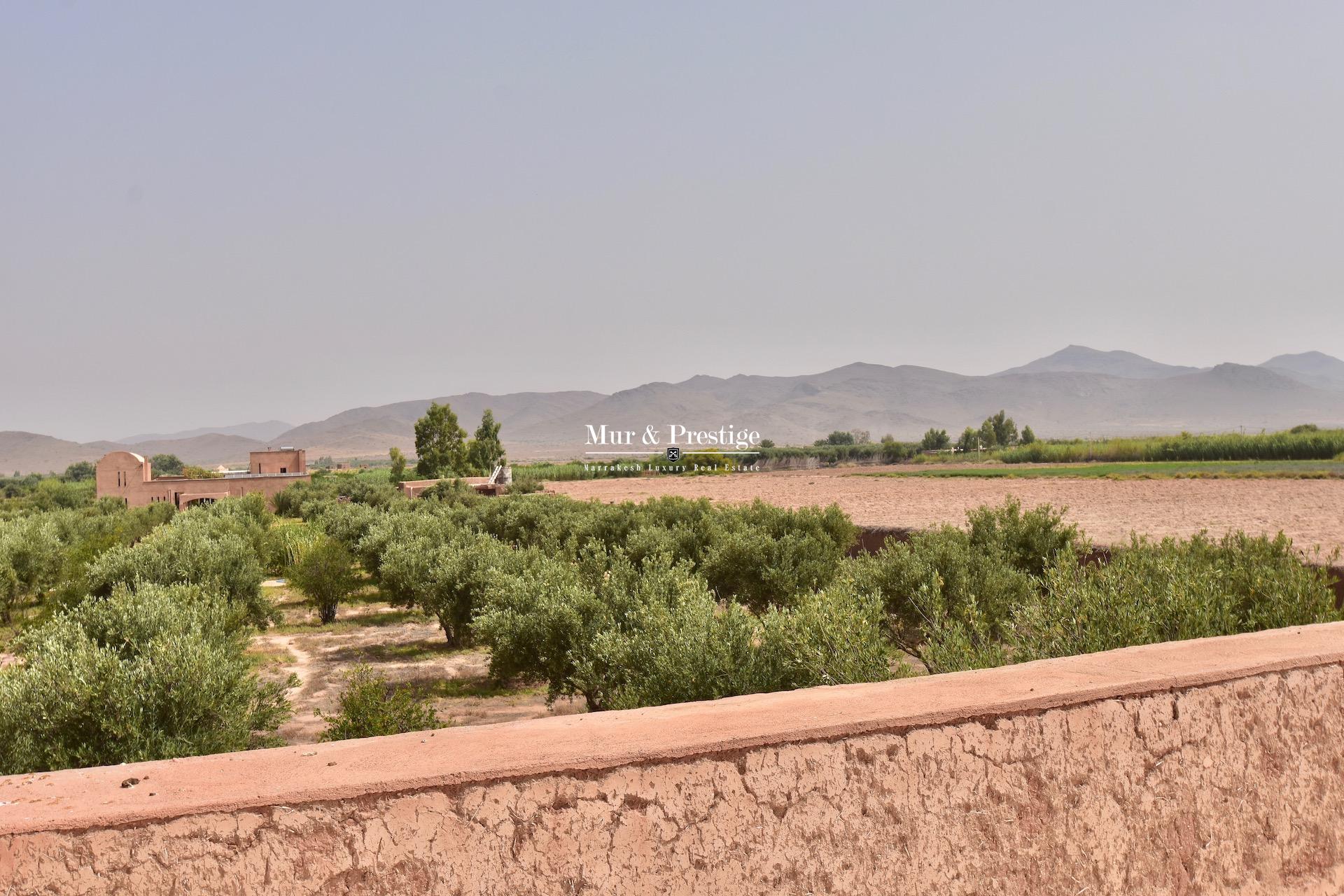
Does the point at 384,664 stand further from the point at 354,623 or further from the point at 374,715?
the point at 374,715

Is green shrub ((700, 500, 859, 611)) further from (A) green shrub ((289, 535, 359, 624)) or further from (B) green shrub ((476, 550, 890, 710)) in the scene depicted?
(A) green shrub ((289, 535, 359, 624))

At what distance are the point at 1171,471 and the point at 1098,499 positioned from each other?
24440 mm

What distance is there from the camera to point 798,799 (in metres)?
3.34

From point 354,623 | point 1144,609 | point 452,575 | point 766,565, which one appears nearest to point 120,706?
point 1144,609

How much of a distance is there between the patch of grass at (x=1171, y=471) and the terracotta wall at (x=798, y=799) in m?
49.3

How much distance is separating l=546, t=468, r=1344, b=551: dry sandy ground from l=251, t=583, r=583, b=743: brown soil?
14.2 metres

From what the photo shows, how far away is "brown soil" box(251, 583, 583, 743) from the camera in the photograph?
10.8 m

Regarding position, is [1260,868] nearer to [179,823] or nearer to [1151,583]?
[1151,583]

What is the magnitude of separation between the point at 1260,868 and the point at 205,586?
13646mm

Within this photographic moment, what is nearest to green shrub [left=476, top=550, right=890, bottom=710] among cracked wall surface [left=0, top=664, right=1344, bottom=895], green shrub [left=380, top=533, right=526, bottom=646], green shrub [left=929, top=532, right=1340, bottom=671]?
green shrub [left=929, top=532, right=1340, bottom=671]

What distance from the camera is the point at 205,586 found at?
42.9 ft

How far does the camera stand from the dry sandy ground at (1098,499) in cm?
2464

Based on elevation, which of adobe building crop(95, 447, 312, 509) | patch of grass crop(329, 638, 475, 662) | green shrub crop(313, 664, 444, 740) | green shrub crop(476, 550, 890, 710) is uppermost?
adobe building crop(95, 447, 312, 509)

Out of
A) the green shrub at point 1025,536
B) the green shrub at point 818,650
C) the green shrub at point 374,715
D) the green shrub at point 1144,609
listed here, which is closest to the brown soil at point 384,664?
the green shrub at point 374,715
